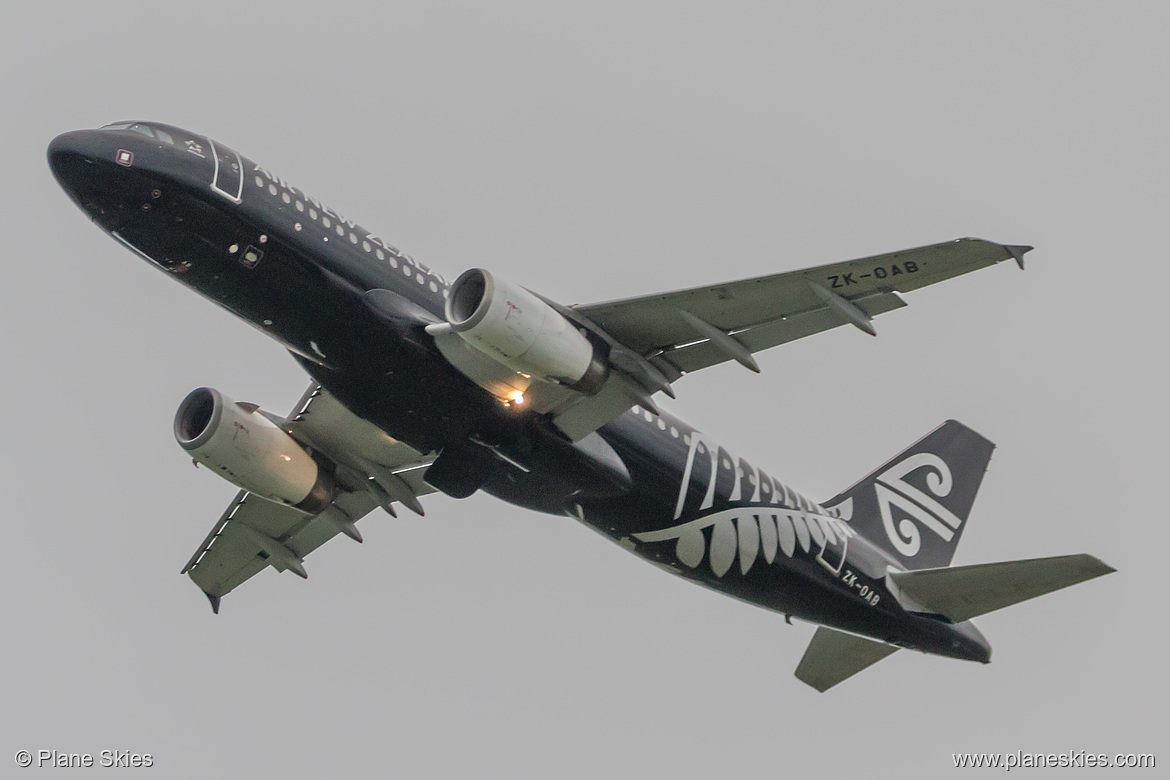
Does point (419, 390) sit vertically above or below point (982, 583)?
below

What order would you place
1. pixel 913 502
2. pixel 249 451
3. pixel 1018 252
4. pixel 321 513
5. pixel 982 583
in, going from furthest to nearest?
pixel 913 502 → pixel 321 513 → pixel 982 583 → pixel 249 451 → pixel 1018 252

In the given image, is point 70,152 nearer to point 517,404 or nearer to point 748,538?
point 517,404

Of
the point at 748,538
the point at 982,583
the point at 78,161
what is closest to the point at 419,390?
the point at 78,161

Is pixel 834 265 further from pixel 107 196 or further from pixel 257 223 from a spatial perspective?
pixel 107 196

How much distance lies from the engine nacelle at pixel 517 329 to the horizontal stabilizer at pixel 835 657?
11.2m

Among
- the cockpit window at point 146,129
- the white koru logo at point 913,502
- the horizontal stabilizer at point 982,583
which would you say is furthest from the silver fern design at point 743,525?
the cockpit window at point 146,129

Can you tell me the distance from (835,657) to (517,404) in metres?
11.3

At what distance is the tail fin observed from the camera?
36.1 m

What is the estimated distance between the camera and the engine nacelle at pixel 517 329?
2681 centimetres

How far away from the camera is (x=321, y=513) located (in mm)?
34438

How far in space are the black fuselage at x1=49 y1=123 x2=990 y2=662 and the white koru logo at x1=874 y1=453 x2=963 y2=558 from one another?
7.93 ft

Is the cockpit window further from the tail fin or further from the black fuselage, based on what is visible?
the tail fin

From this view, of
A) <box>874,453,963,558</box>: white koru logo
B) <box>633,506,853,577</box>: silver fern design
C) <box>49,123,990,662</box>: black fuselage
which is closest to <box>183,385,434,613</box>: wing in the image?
<box>49,123,990,662</box>: black fuselage

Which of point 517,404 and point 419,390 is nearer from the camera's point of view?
point 419,390
